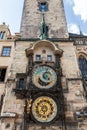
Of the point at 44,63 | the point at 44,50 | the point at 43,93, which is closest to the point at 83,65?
the point at 44,50

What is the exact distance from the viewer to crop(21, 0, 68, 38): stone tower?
16500 mm

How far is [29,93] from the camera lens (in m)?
11.8

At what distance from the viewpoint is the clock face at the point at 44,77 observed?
1230 cm

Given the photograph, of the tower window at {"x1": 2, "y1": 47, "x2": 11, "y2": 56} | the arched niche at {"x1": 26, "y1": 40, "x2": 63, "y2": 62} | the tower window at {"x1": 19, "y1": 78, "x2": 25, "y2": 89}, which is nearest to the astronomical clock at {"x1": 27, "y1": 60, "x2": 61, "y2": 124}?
the tower window at {"x1": 19, "y1": 78, "x2": 25, "y2": 89}

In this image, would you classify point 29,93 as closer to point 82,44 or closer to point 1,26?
point 82,44

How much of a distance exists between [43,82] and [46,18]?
7.50 m

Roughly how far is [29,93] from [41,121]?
177cm

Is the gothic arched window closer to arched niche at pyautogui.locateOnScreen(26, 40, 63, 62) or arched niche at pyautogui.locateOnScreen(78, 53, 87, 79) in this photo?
arched niche at pyautogui.locateOnScreen(78, 53, 87, 79)

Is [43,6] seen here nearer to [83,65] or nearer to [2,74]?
[83,65]

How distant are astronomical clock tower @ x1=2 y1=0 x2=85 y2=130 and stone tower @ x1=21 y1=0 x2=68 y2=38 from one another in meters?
0.08

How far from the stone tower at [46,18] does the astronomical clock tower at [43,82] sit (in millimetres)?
79

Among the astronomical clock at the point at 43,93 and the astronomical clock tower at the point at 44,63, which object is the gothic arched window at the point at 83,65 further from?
the astronomical clock at the point at 43,93

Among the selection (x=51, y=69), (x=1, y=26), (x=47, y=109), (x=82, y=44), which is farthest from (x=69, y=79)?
(x=1, y=26)

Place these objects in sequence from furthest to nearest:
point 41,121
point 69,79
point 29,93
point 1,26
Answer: point 1,26 < point 69,79 < point 29,93 < point 41,121
